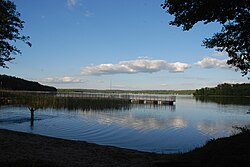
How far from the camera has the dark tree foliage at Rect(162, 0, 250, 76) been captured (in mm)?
10283

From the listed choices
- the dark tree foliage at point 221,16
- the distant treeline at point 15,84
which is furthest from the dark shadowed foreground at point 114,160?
the distant treeline at point 15,84

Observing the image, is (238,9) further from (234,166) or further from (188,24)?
(234,166)

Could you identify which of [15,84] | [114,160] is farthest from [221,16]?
[15,84]

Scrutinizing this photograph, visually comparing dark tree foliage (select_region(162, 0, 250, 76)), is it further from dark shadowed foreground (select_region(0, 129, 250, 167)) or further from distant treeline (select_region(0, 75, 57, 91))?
distant treeline (select_region(0, 75, 57, 91))

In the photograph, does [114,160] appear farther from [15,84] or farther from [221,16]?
[15,84]

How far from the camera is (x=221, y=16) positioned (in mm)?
10938

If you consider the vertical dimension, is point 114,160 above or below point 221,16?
below

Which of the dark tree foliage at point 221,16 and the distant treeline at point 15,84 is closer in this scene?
the dark tree foliage at point 221,16

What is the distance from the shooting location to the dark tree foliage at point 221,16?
10.3 m

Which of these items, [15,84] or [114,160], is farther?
[15,84]

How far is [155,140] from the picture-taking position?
2278cm

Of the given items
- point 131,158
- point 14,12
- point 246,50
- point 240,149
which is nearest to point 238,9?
point 246,50

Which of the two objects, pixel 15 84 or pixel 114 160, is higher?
pixel 15 84

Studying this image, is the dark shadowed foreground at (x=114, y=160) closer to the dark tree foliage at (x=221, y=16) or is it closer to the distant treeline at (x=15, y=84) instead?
the dark tree foliage at (x=221, y=16)
